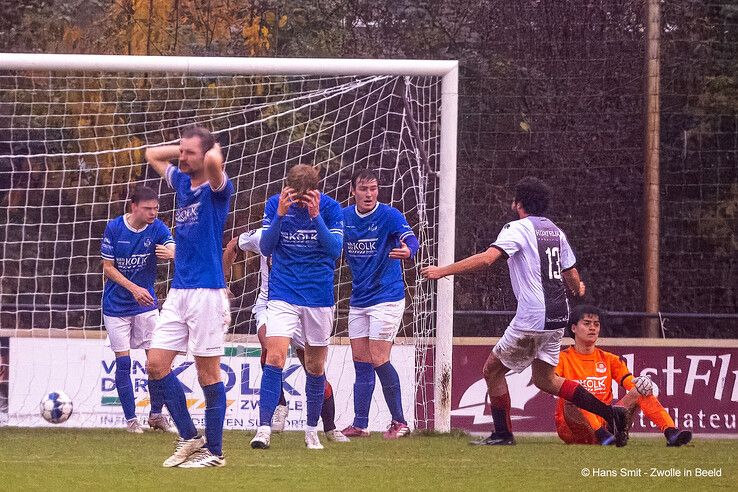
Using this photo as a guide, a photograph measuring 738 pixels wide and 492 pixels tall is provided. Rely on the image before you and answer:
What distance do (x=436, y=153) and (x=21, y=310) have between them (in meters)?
4.11

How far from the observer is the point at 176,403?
663 centimetres

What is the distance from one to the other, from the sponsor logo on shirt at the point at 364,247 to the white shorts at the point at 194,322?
2.50 metres

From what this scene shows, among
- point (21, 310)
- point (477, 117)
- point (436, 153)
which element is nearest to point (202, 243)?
point (436, 153)

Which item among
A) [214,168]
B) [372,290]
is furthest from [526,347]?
[214,168]

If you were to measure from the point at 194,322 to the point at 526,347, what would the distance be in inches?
106

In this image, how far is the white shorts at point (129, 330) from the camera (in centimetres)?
945

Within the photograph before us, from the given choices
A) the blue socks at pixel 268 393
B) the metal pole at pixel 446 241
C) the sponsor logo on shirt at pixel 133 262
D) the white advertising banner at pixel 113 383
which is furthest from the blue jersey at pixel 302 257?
the white advertising banner at pixel 113 383

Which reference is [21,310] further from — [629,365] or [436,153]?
[629,365]

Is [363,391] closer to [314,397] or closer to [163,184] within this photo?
[314,397]

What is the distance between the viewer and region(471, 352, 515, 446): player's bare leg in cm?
834

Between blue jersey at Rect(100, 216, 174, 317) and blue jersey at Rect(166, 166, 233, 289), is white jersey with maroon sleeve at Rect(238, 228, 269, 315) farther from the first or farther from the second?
blue jersey at Rect(166, 166, 233, 289)

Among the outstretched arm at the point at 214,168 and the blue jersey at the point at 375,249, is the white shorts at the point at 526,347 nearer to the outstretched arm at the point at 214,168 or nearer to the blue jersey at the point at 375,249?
the blue jersey at the point at 375,249

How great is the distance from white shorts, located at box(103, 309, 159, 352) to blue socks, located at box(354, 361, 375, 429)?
1.75 metres

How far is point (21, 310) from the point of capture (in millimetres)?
10898
